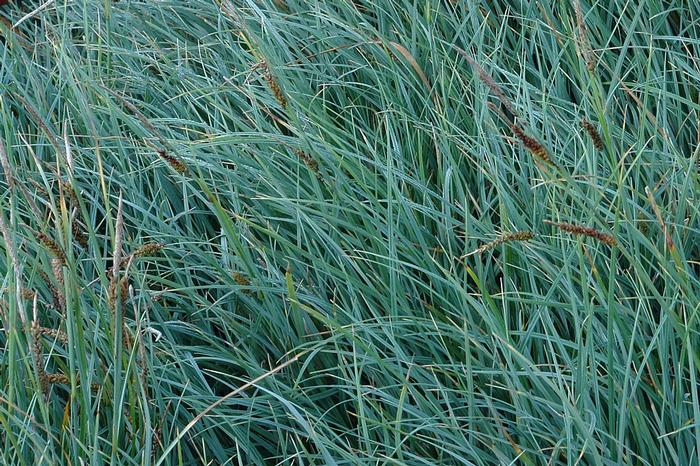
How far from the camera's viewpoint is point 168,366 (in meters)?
1.72

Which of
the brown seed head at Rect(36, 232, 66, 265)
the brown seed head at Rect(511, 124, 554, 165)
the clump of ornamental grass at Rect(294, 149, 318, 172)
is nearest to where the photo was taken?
the brown seed head at Rect(511, 124, 554, 165)

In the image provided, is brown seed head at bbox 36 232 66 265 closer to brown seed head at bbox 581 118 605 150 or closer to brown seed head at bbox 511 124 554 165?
brown seed head at bbox 511 124 554 165

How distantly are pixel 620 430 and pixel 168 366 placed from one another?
79 cm

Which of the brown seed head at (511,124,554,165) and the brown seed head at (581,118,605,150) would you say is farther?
the brown seed head at (581,118,605,150)

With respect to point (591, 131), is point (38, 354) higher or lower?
lower

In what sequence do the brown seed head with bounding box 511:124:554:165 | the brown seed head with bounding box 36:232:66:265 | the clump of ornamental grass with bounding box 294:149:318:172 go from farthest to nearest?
the clump of ornamental grass with bounding box 294:149:318:172, the brown seed head with bounding box 36:232:66:265, the brown seed head with bounding box 511:124:554:165

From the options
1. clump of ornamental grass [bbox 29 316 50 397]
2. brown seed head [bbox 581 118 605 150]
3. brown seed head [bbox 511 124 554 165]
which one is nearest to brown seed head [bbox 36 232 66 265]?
clump of ornamental grass [bbox 29 316 50 397]

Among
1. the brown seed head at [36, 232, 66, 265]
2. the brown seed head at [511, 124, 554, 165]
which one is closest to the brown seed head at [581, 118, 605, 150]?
the brown seed head at [511, 124, 554, 165]

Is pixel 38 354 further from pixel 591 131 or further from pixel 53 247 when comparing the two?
pixel 591 131

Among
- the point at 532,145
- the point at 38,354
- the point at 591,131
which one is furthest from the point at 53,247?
the point at 591,131

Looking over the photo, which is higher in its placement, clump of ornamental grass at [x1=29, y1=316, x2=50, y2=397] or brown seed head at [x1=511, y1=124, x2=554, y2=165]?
brown seed head at [x1=511, y1=124, x2=554, y2=165]

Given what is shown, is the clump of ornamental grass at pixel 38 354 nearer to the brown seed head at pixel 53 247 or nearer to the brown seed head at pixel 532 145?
the brown seed head at pixel 53 247

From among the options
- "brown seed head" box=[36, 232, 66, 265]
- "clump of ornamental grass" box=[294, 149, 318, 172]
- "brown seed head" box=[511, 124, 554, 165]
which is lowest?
"clump of ornamental grass" box=[294, 149, 318, 172]

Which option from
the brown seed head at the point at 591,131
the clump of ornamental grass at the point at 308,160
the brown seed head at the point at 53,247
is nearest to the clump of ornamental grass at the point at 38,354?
the brown seed head at the point at 53,247
